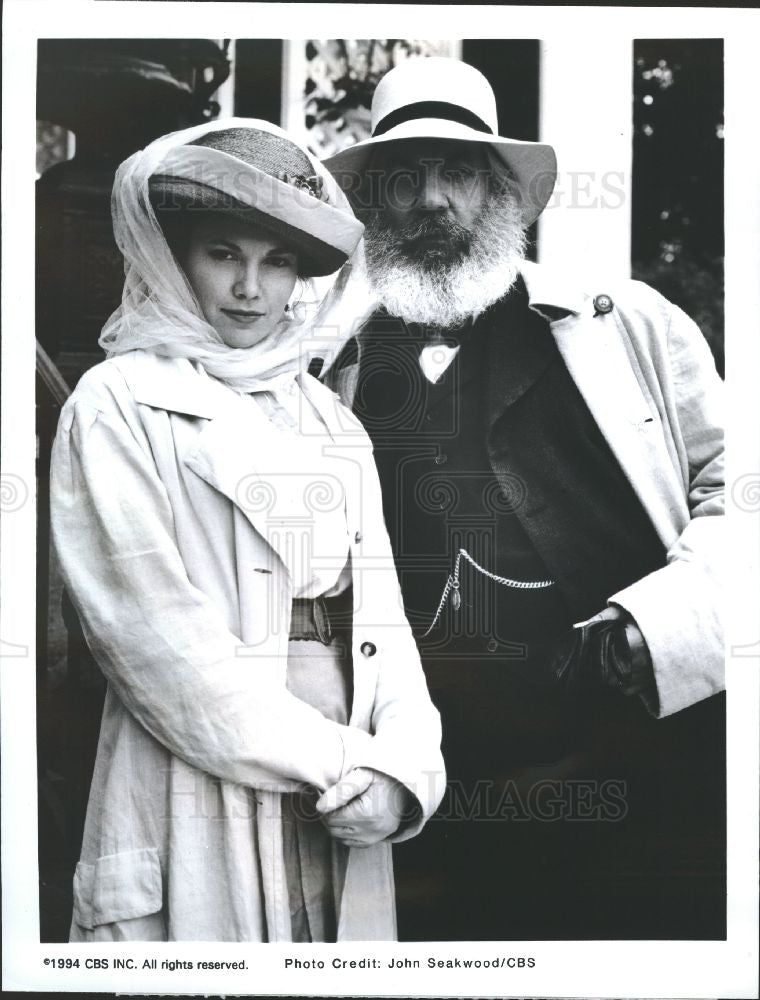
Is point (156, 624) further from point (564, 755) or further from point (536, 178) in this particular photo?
point (536, 178)

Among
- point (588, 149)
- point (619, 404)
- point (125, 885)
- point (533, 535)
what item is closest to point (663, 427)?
point (619, 404)

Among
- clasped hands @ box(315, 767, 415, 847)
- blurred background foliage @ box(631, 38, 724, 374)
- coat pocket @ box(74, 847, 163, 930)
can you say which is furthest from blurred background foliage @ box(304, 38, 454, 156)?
coat pocket @ box(74, 847, 163, 930)

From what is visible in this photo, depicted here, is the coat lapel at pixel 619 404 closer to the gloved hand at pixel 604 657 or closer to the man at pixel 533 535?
the man at pixel 533 535

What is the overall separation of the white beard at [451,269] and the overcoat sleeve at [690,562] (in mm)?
506

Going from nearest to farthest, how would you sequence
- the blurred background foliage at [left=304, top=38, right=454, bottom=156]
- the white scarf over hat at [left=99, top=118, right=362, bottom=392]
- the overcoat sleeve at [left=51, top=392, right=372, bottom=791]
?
the overcoat sleeve at [left=51, top=392, right=372, bottom=791] < the white scarf over hat at [left=99, top=118, right=362, bottom=392] < the blurred background foliage at [left=304, top=38, right=454, bottom=156]

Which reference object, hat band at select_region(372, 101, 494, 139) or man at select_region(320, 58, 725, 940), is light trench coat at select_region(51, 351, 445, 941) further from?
hat band at select_region(372, 101, 494, 139)

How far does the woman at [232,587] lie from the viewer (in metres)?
3.27

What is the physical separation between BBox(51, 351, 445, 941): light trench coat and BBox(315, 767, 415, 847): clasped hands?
1.4 inches

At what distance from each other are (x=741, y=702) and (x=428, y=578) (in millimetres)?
1065

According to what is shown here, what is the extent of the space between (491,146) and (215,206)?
34.2 inches

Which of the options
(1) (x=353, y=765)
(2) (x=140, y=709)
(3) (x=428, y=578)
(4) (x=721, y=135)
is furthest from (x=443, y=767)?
(4) (x=721, y=135)

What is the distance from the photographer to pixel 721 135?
11.5 feet

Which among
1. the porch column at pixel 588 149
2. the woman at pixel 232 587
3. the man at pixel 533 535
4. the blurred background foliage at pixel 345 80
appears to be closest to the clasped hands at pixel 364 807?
the woman at pixel 232 587

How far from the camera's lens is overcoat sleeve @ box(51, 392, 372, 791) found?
3234mm
